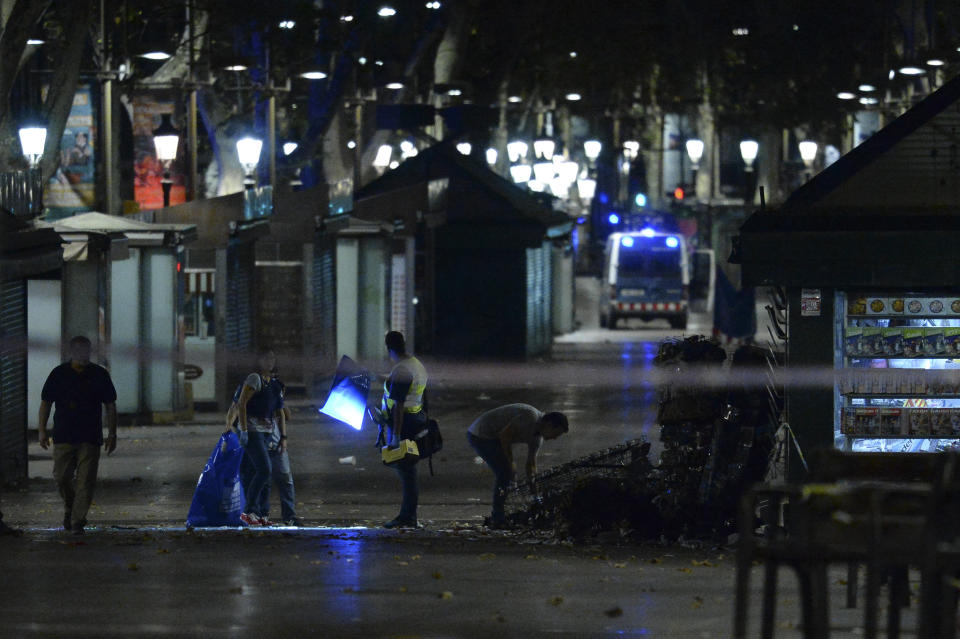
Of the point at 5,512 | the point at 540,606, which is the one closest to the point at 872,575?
the point at 540,606

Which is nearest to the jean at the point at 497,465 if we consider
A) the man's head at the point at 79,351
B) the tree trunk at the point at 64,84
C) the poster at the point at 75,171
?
the man's head at the point at 79,351

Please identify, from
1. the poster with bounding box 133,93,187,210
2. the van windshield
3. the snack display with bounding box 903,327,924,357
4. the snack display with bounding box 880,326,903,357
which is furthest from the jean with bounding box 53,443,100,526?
the van windshield

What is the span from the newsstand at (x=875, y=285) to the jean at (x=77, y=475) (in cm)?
533

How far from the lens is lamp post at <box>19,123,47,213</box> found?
20.2 meters

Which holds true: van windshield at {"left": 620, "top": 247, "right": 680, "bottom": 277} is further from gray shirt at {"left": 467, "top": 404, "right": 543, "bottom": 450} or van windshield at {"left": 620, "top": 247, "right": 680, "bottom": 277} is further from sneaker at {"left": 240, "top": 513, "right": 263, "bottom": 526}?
sneaker at {"left": 240, "top": 513, "right": 263, "bottom": 526}

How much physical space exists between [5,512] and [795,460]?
683 cm

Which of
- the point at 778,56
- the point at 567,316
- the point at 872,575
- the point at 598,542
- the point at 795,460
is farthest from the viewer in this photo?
the point at 778,56

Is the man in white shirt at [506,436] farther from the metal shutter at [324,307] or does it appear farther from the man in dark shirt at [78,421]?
the metal shutter at [324,307]

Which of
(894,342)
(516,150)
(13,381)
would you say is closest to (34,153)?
(13,381)

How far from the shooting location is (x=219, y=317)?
27.4m

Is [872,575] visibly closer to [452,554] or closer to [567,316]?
[452,554]

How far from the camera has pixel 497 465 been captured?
1571 centimetres

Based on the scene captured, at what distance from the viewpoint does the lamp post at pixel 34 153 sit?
20250mm

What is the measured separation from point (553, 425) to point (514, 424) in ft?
1.43
